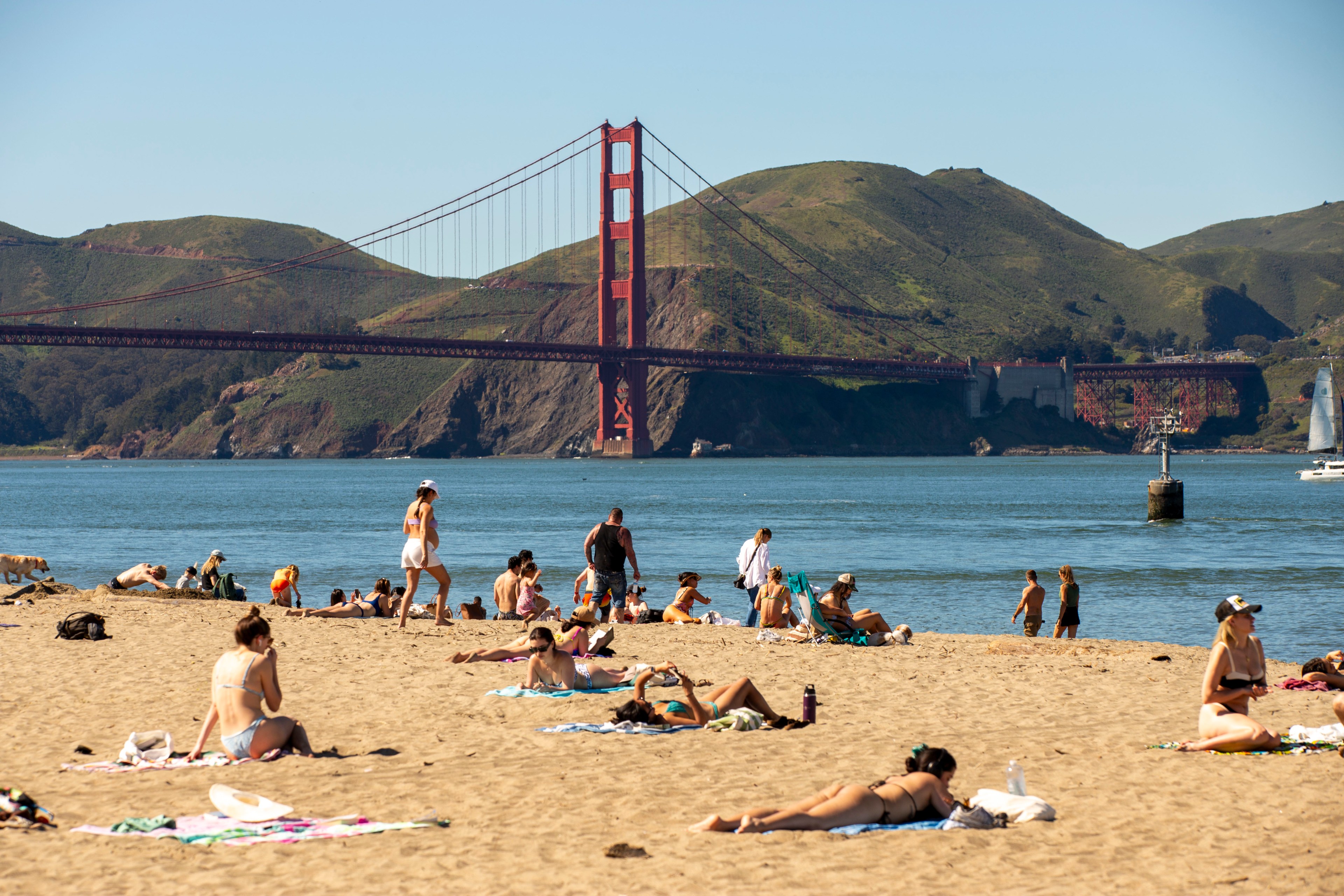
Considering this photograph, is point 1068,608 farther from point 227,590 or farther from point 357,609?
point 227,590

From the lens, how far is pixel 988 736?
927cm

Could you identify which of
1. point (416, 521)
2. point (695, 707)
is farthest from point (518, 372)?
point (695, 707)

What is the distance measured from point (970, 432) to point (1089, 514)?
88872 millimetres

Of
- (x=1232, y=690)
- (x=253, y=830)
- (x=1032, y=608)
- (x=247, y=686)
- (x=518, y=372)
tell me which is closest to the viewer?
(x=253, y=830)

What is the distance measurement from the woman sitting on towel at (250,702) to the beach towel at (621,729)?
5.66ft

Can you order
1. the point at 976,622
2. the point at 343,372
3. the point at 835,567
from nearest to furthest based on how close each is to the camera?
the point at 976,622, the point at 835,567, the point at 343,372

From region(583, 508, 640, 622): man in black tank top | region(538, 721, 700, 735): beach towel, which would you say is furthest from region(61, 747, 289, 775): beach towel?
region(583, 508, 640, 622): man in black tank top

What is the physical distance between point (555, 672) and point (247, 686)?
10.6 ft

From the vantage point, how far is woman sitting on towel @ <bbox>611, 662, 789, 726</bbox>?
938 centimetres

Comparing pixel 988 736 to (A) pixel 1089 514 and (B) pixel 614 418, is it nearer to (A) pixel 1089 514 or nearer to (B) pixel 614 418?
(A) pixel 1089 514

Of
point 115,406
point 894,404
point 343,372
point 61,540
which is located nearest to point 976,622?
point 61,540

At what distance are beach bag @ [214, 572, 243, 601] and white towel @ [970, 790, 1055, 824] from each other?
47.2 feet

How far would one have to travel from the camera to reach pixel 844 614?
14.3 m

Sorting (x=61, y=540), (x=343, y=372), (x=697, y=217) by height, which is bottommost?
(x=61, y=540)
